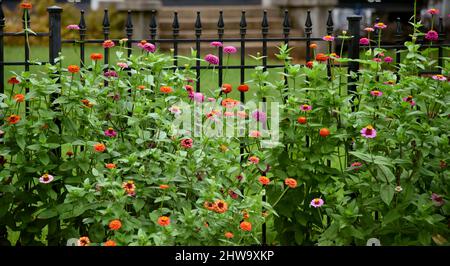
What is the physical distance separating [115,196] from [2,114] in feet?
3.17

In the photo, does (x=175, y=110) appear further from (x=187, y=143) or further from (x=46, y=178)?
(x=46, y=178)

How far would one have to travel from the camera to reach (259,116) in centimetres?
475

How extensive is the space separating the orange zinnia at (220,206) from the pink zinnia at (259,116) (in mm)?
818

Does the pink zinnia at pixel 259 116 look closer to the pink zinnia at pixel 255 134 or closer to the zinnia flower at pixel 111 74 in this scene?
the pink zinnia at pixel 255 134

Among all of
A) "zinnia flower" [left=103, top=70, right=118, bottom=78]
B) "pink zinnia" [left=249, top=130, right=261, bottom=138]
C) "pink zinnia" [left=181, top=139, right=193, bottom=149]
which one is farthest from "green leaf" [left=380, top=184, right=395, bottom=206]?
"zinnia flower" [left=103, top=70, right=118, bottom=78]

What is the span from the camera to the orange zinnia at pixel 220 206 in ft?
13.2

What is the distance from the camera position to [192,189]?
444cm

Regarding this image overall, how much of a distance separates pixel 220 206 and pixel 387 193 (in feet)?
2.92

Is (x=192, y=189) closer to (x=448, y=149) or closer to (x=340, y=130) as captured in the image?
(x=340, y=130)

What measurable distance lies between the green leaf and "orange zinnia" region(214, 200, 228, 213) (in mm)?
829

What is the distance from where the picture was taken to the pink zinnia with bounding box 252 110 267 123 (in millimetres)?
4738

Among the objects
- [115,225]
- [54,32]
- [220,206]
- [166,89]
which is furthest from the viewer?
[54,32]

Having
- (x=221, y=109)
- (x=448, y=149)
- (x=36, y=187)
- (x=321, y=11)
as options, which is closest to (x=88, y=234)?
(x=36, y=187)

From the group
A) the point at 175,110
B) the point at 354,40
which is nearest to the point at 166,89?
the point at 175,110
